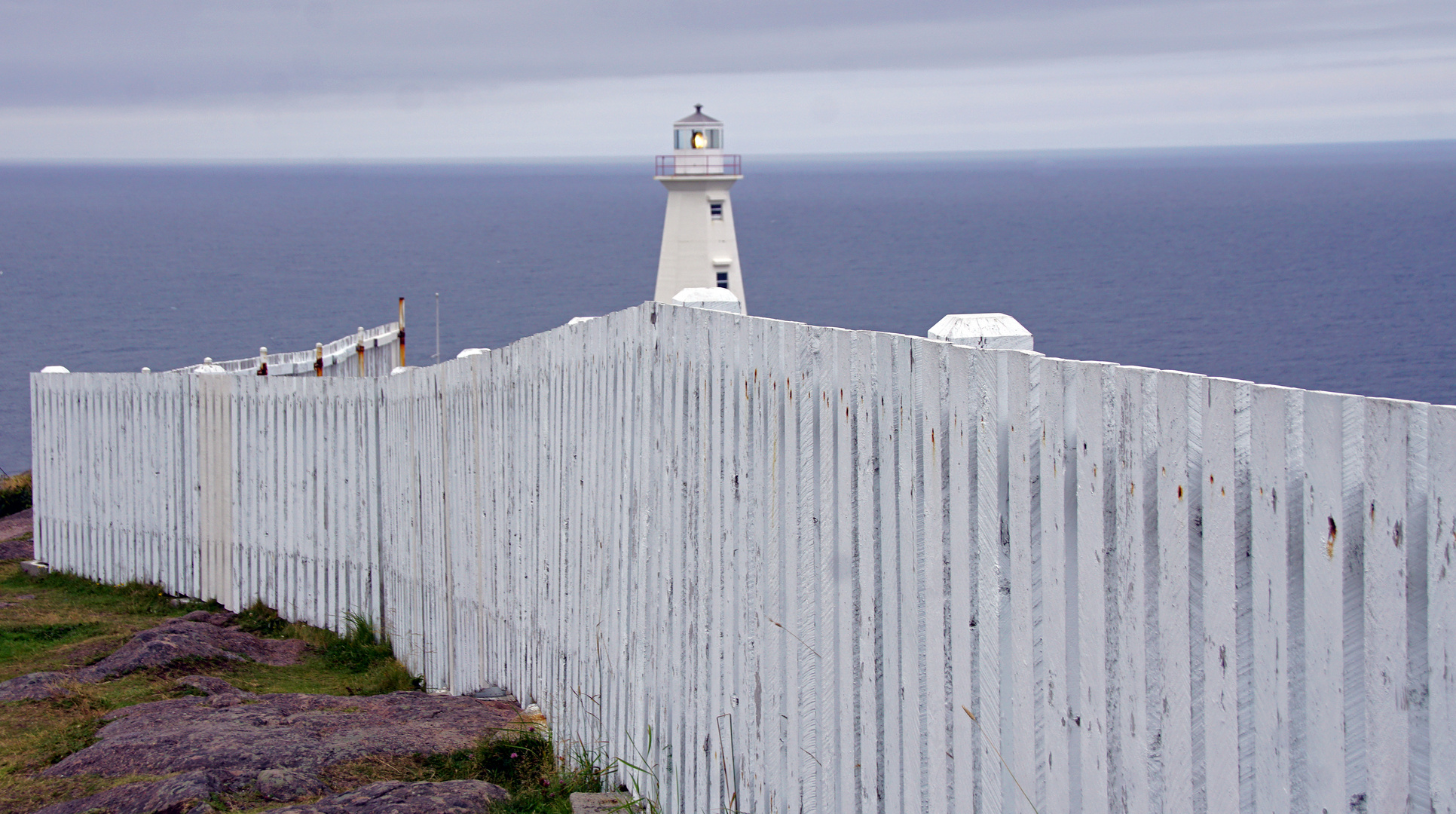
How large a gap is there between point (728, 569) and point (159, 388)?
29.8 ft

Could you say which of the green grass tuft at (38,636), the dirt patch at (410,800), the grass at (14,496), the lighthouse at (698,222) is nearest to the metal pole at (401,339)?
the lighthouse at (698,222)

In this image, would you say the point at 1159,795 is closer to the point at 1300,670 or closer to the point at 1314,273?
the point at 1300,670

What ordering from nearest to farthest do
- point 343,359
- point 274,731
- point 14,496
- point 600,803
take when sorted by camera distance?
point 600,803 < point 274,731 < point 14,496 < point 343,359

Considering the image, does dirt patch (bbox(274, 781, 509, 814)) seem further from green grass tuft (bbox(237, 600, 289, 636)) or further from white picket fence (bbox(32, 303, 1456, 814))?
green grass tuft (bbox(237, 600, 289, 636))

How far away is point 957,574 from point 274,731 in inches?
167

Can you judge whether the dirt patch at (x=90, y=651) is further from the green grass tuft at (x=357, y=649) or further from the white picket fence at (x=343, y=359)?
the white picket fence at (x=343, y=359)

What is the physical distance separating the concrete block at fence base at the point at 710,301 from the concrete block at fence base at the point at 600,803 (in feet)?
6.51

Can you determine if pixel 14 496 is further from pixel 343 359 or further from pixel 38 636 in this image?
pixel 38 636

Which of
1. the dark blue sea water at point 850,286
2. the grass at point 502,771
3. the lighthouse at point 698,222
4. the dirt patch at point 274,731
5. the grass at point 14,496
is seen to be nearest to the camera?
the grass at point 502,771

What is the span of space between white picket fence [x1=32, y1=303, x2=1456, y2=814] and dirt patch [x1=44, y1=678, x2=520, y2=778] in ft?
1.68

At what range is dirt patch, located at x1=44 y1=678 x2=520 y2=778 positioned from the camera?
570 cm

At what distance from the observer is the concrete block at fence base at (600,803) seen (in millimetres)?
5152

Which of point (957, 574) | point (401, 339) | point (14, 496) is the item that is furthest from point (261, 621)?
point (401, 339)

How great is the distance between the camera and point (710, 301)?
498 centimetres
